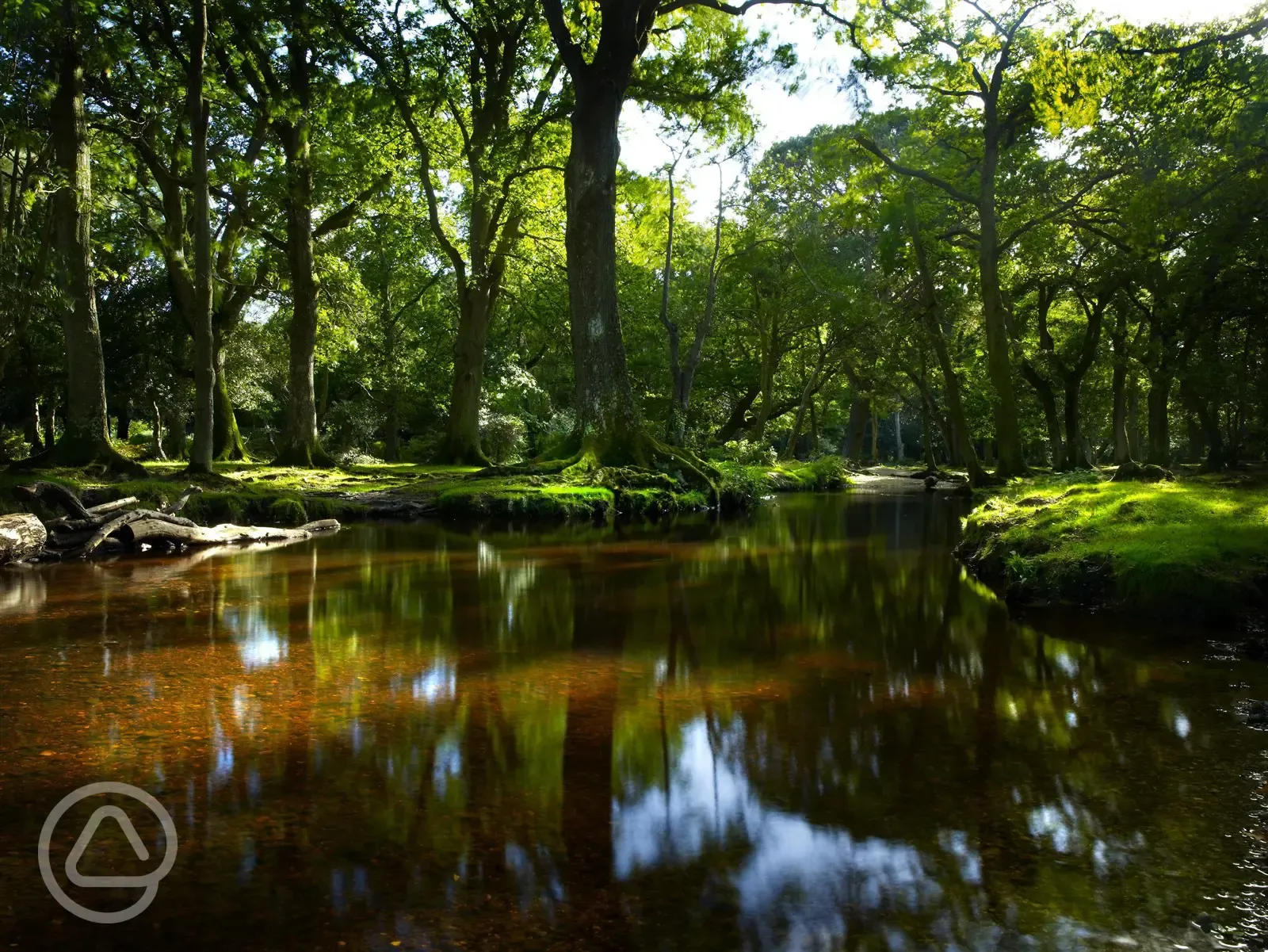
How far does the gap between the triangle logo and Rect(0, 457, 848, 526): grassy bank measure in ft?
32.4

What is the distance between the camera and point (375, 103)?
63.5ft

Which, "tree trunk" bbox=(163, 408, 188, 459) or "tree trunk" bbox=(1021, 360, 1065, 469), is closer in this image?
"tree trunk" bbox=(1021, 360, 1065, 469)

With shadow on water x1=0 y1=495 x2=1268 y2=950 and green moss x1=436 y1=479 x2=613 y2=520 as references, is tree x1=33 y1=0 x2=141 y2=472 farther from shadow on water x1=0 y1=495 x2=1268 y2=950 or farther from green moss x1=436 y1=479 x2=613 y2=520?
shadow on water x1=0 y1=495 x2=1268 y2=950

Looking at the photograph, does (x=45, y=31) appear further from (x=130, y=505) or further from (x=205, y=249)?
(x=130, y=505)

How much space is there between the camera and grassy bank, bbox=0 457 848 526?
42.8 ft

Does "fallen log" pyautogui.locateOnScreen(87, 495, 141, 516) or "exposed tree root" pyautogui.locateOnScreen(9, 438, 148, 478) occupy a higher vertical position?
"exposed tree root" pyautogui.locateOnScreen(9, 438, 148, 478)

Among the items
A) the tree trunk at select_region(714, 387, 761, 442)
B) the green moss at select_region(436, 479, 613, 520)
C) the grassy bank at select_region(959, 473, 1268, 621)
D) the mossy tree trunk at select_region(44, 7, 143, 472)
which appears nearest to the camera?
the grassy bank at select_region(959, 473, 1268, 621)

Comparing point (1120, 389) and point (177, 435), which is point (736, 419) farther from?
point (177, 435)

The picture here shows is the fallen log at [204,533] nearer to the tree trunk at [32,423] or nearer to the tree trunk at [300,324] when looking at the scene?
the tree trunk at [300,324]

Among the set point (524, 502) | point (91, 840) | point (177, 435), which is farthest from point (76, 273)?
point (177, 435)

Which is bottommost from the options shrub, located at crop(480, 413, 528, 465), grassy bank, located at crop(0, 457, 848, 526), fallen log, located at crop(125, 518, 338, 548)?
fallen log, located at crop(125, 518, 338, 548)

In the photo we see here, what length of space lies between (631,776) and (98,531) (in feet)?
→ 33.3

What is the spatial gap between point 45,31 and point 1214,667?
1870 cm

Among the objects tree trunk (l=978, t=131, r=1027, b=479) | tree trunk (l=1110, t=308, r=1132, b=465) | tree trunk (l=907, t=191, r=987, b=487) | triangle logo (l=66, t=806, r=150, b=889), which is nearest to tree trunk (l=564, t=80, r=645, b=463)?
tree trunk (l=978, t=131, r=1027, b=479)
